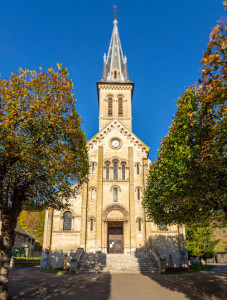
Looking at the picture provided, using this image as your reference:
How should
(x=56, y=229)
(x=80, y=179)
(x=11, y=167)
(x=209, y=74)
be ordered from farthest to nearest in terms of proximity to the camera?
(x=56, y=229) < (x=80, y=179) < (x=11, y=167) < (x=209, y=74)

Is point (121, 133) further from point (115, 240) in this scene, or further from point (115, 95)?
point (115, 240)

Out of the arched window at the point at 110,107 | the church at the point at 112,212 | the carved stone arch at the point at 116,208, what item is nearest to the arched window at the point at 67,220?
the church at the point at 112,212

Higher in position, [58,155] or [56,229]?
[58,155]

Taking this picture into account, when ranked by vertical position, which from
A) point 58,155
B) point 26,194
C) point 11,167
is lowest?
point 26,194

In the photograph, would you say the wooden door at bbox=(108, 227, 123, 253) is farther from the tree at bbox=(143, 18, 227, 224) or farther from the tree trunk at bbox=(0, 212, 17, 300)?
the tree trunk at bbox=(0, 212, 17, 300)

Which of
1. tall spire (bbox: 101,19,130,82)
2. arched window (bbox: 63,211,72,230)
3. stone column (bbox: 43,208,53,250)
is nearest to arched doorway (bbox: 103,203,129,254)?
arched window (bbox: 63,211,72,230)

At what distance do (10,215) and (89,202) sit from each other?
19.2 meters

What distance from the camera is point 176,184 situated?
13.8 metres

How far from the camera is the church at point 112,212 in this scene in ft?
97.0

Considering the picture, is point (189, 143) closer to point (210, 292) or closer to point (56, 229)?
point (210, 292)

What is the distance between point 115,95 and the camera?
42.4 metres

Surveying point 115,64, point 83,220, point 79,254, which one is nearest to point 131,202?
point 83,220

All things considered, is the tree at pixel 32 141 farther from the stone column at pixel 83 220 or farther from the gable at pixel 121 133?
the gable at pixel 121 133

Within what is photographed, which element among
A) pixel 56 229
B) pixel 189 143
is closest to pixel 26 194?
pixel 189 143
